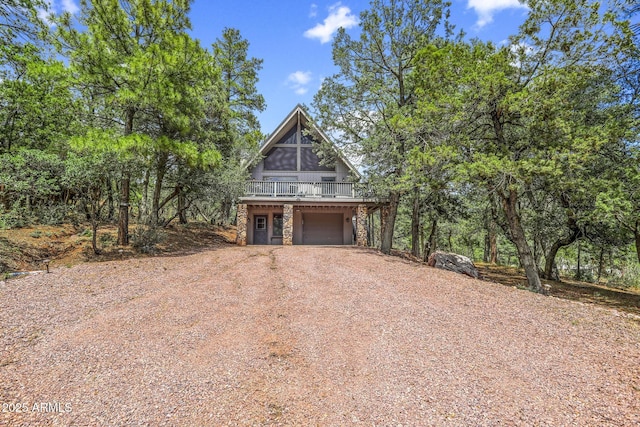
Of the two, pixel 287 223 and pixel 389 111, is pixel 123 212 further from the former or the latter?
pixel 389 111

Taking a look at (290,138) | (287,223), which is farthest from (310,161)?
(287,223)

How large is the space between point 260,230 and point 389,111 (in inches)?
404

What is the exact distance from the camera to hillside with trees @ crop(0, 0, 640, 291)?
850cm

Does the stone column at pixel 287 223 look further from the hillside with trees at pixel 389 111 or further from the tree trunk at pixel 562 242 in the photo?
the tree trunk at pixel 562 242

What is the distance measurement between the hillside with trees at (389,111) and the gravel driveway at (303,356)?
3.84m

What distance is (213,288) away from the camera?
7031 mm

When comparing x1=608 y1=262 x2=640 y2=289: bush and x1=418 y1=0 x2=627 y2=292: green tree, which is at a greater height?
x1=418 y1=0 x2=627 y2=292: green tree

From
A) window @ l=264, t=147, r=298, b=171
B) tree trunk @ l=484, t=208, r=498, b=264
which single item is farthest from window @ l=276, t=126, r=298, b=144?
tree trunk @ l=484, t=208, r=498, b=264

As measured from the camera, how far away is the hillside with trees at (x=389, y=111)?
8.50 m

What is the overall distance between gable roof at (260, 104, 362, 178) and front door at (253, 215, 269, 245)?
3964 millimetres

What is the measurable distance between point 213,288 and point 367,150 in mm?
9317

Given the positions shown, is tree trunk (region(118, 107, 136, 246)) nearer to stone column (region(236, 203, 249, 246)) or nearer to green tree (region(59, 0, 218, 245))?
green tree (region(59, 0, 218, 245))

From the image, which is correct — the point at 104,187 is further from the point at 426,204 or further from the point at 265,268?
the point at 426,204

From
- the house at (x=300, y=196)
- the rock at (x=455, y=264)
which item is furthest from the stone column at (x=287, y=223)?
the rock at (x=455, y=264)
